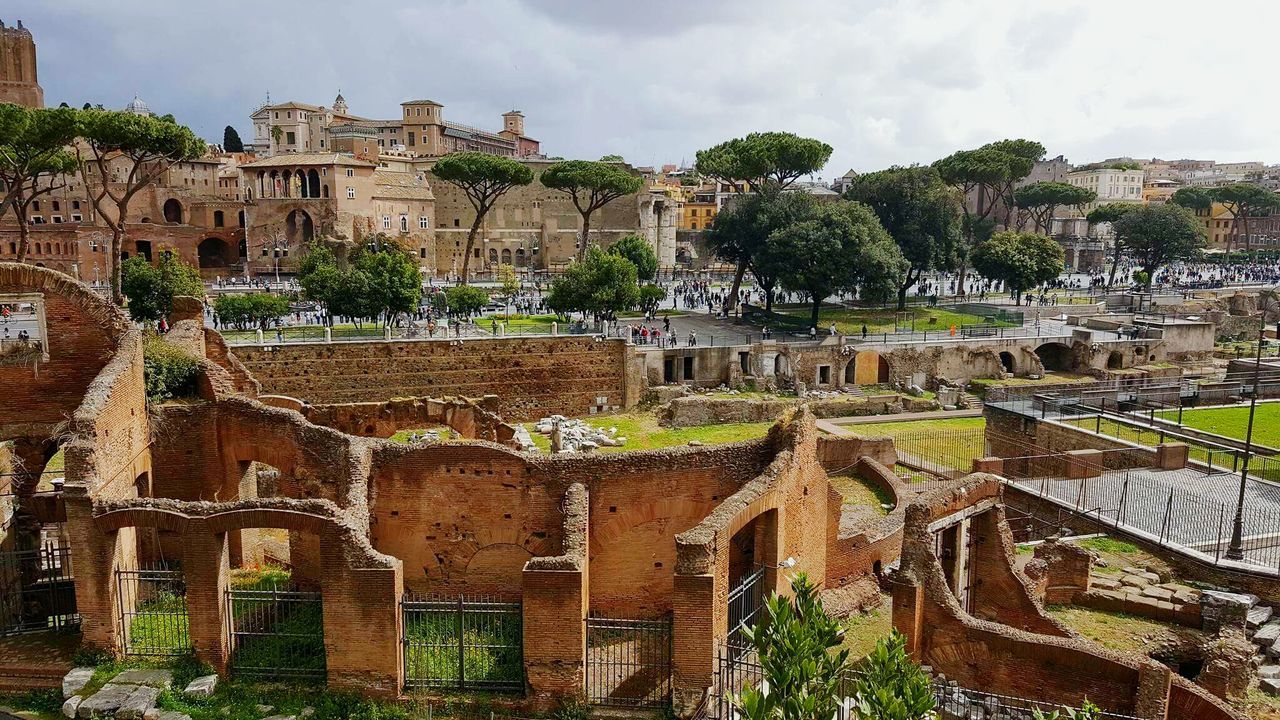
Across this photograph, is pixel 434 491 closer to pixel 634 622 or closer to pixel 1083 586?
pixel 634 622

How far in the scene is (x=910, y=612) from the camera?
498 inches

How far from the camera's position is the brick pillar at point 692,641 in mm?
10891

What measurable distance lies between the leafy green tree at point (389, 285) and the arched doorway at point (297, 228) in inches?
1068

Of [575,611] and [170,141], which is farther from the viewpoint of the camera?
[170,141]

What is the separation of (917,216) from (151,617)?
43402 mm

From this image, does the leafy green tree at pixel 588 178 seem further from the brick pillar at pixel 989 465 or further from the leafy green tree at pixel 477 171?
the brick pillar at pixel 989 465

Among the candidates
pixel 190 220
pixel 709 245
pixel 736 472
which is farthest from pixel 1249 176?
pixel 736 472

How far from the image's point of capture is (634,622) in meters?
10.9

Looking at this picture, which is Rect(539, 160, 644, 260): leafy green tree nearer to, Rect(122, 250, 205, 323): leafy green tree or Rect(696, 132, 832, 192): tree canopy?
Rect(696, 132, 832, 192): tree canopy

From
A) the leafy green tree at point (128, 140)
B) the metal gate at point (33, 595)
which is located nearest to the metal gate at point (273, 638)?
the metal gate at point (33, 595)

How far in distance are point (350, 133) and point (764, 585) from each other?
3470 inches

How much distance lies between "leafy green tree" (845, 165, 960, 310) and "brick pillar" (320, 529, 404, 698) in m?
40.4

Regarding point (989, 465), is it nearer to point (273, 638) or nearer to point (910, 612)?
point (910, 612)

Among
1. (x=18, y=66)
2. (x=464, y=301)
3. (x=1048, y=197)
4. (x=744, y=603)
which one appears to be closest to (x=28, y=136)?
(x=464, y=301)
